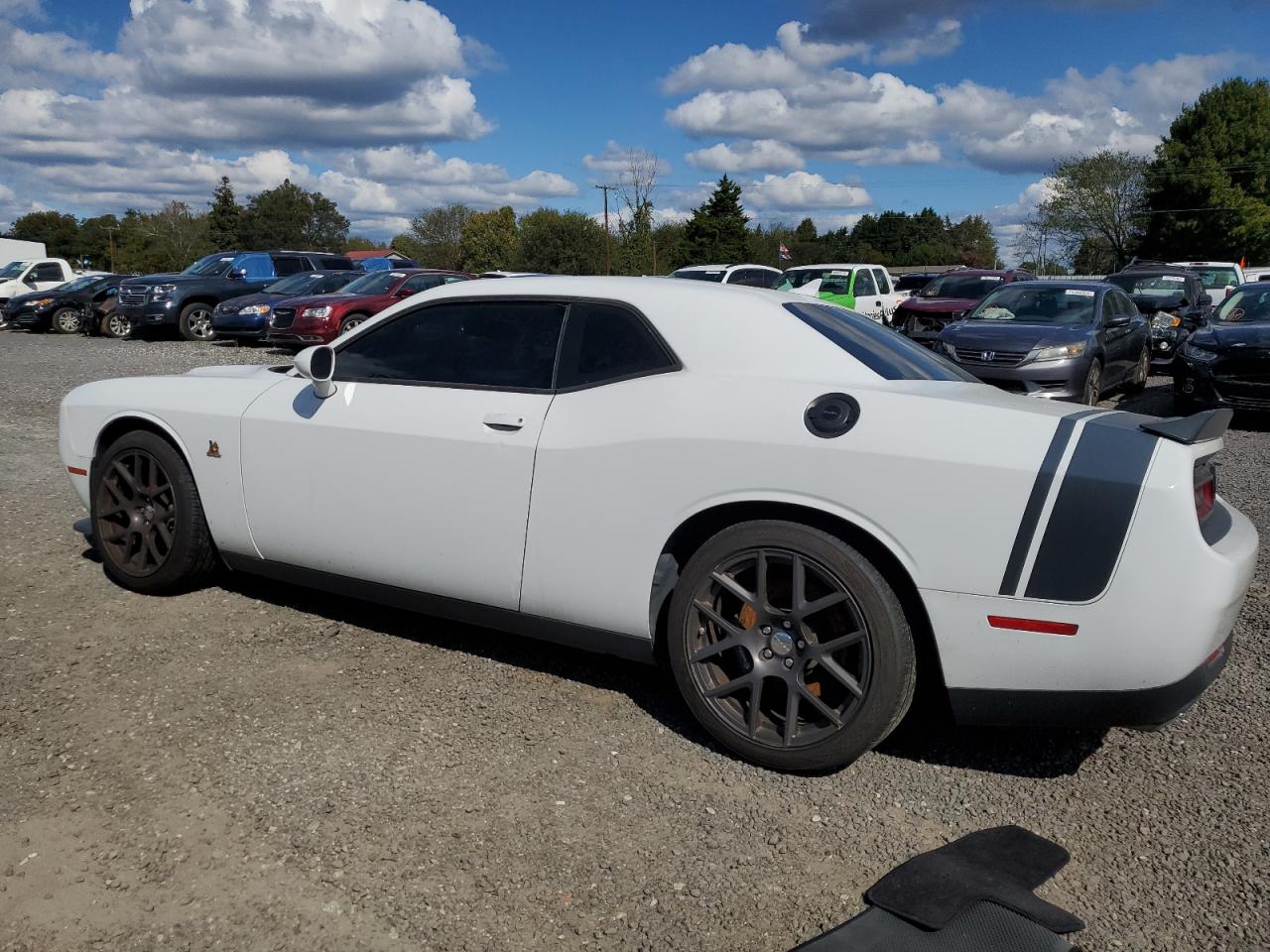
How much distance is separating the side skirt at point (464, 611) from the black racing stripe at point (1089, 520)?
135cm

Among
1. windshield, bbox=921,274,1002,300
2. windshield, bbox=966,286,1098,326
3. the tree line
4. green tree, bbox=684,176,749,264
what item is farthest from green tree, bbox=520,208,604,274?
windshield, bbox=966,286,1098,326

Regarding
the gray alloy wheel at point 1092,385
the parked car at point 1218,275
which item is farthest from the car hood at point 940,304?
the parked car at point 1218,275

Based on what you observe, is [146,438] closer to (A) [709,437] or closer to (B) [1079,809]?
(A) [709,437]

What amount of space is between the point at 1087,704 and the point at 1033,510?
592 mm

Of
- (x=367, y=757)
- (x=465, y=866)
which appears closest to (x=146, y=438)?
(x=367, y=757)

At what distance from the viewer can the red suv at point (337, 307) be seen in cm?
1574

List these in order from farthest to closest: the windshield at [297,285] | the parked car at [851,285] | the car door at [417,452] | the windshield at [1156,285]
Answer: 1. the parked car at [851,285]
2. the windshield at [297,285]
3. the windshield at [1156,285]
4. the car door at [417,452]

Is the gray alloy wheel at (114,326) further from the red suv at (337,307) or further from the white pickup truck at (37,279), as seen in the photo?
the white pickup truck at (37,279)

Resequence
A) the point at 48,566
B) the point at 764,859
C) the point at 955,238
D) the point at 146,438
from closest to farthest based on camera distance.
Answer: the point at 764,859
the point at 146,438
the point at 48,566
the point at 955,238

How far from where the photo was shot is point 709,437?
3314 mm

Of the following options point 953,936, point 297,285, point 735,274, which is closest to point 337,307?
point 297,285

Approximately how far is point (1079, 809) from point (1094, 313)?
993 centimetres

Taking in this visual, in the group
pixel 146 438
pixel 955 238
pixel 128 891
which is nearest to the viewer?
pixel 128 891

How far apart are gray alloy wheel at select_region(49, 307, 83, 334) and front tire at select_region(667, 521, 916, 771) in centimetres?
2544
